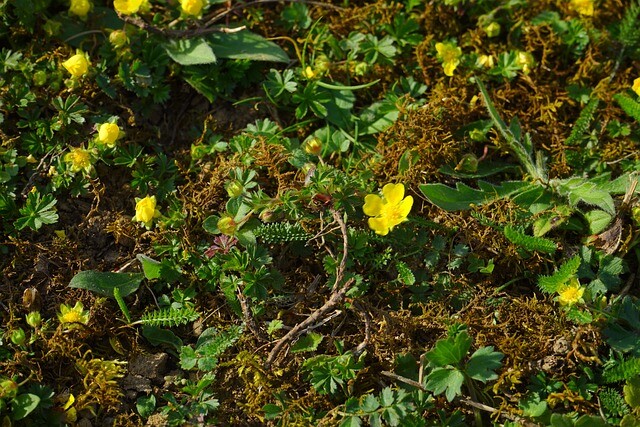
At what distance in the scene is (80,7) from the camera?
3.17 m

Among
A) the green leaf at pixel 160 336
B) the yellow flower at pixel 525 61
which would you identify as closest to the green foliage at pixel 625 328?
the yellow flower at pixel 525 61

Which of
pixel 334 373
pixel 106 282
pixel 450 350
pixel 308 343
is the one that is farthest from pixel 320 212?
pixel 106 282

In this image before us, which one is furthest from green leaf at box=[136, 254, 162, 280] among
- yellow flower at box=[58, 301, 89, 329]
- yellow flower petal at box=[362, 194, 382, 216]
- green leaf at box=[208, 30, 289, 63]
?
green leaf at box=[208, 30, 289, 63]

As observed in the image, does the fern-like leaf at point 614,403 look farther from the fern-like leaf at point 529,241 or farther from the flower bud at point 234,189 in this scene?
the flower bud at point 234,189

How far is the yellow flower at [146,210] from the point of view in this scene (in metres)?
2.78

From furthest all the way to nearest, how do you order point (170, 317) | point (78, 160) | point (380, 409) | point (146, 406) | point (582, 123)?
point (582, 123), point (78, 160), point (170, 317), point (146, 406), point (380, 409)

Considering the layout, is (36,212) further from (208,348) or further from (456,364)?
(456,364)

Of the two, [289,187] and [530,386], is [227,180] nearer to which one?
[289,187]

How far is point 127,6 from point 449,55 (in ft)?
4.65

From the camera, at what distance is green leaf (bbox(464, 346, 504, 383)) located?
2.46 m

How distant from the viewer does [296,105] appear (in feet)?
10.8

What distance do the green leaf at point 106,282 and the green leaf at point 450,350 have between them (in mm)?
1136

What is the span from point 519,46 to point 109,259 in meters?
2.06

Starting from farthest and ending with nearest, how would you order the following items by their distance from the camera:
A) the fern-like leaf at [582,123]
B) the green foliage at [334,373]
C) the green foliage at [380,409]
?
1. the fern-like leaf at [582,123]
2. the green foliage at [334,373]
3. the green foliage at [380,409]
